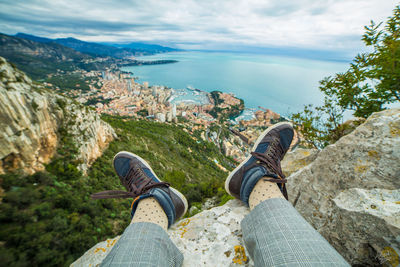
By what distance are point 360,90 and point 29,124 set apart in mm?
7380

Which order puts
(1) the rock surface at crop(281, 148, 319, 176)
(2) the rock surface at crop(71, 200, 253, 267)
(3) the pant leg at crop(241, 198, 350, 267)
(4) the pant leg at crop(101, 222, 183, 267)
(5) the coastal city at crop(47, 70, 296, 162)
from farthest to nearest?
(5) the coastal city at crop(47, 70, 296, 162) < (1) the rock surface at crop(281, 148, 319, 176) < (2) the rock surface at crop(71, 200, 253, 267) < (4) the pant leg at crop(101, 222, 183, 267) < (3) the pant leg at crop(241, 198, 350, 267)

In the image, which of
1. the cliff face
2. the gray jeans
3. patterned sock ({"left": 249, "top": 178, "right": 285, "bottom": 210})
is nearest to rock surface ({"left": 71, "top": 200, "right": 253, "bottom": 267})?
the gray jeans

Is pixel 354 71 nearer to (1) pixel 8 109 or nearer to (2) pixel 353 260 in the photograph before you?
(2) pixel 353 260

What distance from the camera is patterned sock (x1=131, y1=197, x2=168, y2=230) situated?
4.90ft

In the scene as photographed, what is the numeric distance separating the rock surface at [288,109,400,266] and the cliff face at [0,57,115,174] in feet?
17.7

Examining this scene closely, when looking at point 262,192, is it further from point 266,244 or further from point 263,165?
point 266,244

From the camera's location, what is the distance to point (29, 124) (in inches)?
164

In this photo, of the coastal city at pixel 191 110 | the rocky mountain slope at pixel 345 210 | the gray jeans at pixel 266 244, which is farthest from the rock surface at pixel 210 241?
the coastal city at pixel 191 110

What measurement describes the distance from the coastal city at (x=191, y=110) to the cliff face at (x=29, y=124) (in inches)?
604

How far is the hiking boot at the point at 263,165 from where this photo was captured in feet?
5.96

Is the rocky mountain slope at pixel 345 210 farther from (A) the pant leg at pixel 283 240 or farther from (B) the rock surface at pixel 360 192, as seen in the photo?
(A) the pant leg at pixel 283 240

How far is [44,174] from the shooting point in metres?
3.90

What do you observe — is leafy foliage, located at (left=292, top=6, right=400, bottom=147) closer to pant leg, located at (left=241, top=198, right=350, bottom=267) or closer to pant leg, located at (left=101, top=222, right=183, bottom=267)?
pant leg, located at (left=241, top=198, right=350, bottom=267)

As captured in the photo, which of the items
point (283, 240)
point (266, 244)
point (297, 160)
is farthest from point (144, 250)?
point (297, 160)
